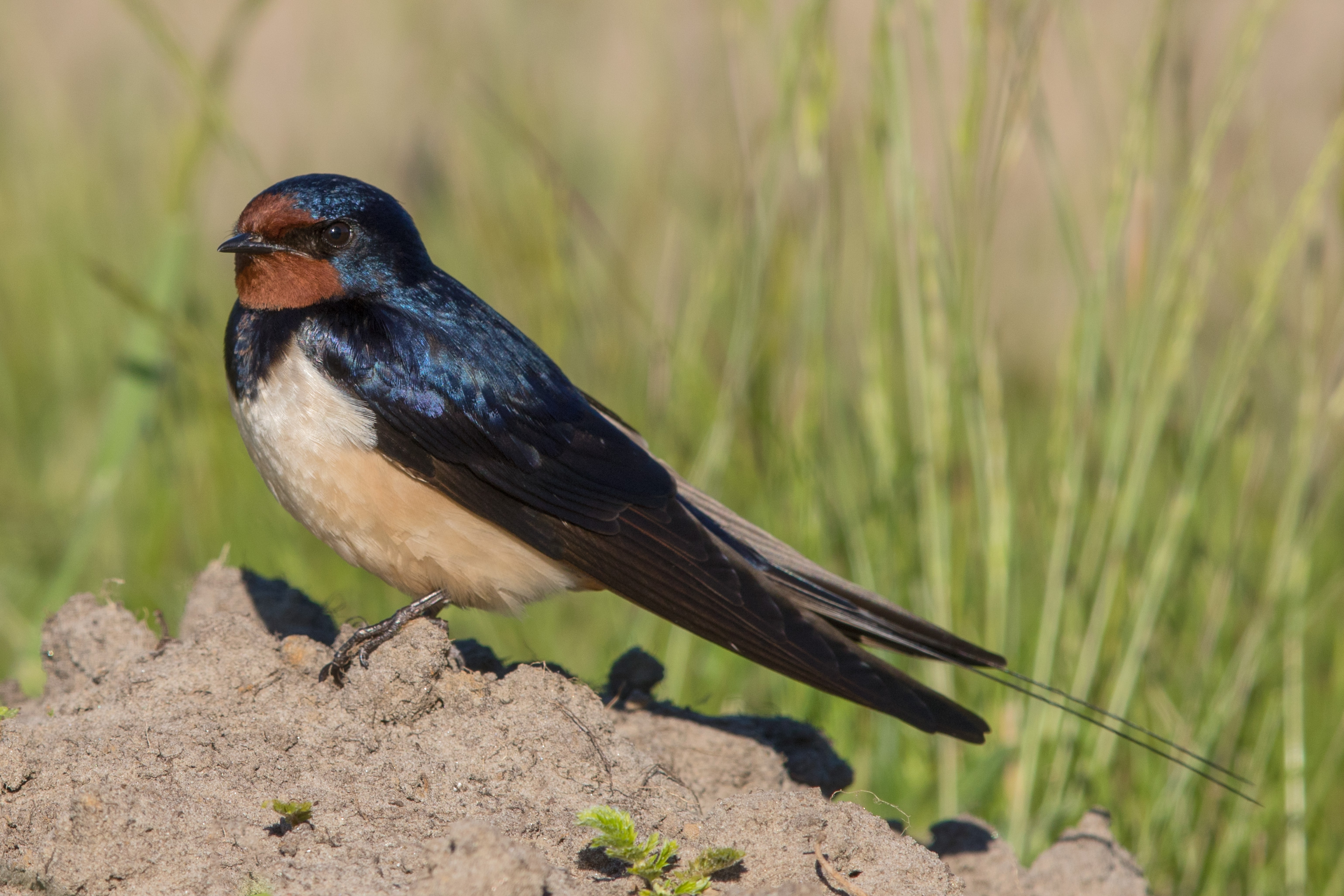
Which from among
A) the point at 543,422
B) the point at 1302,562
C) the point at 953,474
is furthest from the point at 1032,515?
the point at 543,422

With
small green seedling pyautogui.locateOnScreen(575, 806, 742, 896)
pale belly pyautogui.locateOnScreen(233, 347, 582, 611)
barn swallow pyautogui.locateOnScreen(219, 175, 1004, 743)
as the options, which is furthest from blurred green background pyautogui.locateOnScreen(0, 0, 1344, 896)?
small green seedling pyautogui.locateOnScreen(575, 806, 742, 896)

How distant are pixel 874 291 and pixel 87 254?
404 centimetres

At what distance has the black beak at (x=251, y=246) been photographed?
285 centimetres

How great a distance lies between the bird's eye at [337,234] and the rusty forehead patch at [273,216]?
0.05 meters

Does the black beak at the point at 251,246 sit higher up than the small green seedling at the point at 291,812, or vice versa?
the black beak at the point at 251,246

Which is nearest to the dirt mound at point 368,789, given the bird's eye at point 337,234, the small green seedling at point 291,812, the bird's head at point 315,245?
the small green seedling at point 291,812

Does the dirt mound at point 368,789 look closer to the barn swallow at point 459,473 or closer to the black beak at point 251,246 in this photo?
the barn swallow at point 459,473

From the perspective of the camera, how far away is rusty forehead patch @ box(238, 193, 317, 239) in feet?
9.47

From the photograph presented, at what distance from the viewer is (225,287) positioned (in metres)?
6.55

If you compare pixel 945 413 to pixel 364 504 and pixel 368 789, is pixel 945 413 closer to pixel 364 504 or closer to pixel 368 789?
pixel 364 504

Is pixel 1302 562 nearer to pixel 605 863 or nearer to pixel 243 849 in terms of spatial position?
pixel 605 863

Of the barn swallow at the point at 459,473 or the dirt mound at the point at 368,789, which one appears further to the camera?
the barn swallow at the point at 459,473

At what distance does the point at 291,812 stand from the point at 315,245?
1.29 m

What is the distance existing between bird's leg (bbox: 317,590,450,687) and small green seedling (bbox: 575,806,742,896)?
638 mm
